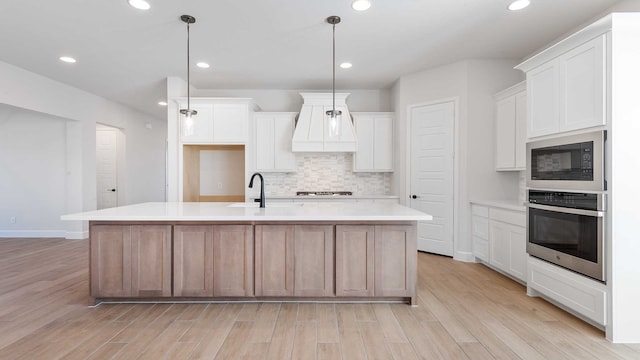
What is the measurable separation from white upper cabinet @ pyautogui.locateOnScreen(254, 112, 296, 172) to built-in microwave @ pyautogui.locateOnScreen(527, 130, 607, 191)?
3.47 meters

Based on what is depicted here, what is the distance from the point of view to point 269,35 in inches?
137

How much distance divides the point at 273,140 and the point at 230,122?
2.54 feet

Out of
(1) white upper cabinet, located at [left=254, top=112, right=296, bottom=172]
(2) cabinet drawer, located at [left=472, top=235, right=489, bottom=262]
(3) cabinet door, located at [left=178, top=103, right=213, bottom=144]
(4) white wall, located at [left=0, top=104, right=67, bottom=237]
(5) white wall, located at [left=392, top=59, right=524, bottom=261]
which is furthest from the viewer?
(4) white wall, located at [left=0, top=104, right=67, bottom=237]

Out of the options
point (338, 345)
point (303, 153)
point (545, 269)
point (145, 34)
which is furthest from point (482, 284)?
point (145, 34)

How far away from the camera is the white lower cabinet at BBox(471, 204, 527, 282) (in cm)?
327

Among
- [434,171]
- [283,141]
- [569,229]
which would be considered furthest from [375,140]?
[569,229]

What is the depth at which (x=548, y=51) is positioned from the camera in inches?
104

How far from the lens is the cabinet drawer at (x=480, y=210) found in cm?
393

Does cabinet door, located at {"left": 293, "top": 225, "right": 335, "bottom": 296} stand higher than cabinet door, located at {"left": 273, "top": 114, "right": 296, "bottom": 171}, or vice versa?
cabinet door, located at {"left": 273, "top": 114, "right": 296, "bottom": 171}

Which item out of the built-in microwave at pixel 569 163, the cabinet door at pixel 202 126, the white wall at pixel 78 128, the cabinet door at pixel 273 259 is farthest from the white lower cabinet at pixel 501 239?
the white wall at pixel 78 128

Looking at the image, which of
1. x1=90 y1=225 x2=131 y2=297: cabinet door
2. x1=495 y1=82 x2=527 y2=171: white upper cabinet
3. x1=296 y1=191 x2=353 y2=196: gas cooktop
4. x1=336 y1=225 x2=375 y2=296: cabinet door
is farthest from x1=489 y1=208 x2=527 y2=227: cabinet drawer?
x1=90 y1=225 x2=131 y2=297: cabinet door

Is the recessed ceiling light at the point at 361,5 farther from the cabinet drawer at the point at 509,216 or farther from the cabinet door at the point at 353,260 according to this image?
the cabinet drawer at the point at 509,216

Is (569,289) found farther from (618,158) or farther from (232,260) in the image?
(232,260)

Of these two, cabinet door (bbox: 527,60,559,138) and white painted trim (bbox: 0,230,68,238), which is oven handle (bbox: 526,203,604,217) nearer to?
cabinet door (bbox: 527,60,559,138)
